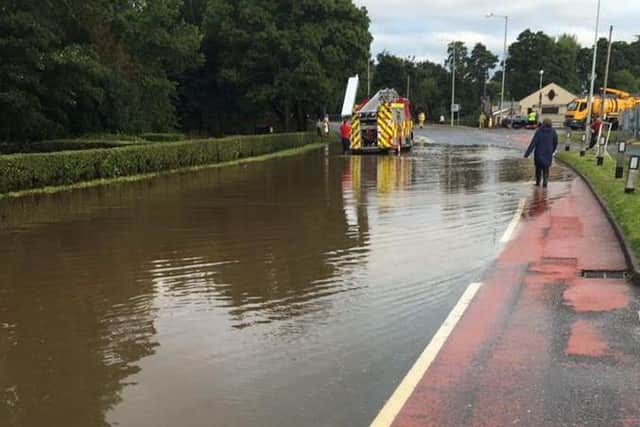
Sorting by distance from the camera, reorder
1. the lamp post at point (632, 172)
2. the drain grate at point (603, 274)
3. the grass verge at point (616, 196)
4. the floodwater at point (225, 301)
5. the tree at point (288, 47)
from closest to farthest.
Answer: the floodwater at point (225, 301) < the drain grate at point (603, 274) < the grass verge at point (616, 196) < the lamp post at point (632, 172) < the tree at point (288, 47)

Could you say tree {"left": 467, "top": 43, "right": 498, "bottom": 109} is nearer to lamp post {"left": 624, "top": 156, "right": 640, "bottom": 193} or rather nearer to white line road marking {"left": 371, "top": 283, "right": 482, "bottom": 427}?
lamp post {"left": 624, "top": 156, "right": 640, "bottom": 193}

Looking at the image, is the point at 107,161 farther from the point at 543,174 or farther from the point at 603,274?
the point at 603,274

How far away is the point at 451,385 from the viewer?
178 inches

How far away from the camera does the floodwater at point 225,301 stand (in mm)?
4406

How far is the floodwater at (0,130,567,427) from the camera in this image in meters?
4.41

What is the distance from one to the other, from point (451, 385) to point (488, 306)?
2.01m

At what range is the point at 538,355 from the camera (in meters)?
5.07

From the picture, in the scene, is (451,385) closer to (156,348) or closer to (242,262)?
(156,348)

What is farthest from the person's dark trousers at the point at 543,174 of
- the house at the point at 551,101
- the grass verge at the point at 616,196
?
the house at the point at 551,101

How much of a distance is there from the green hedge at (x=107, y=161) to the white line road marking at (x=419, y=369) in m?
11.7

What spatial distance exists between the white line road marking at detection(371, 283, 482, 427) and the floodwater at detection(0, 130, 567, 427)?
7 centimetres

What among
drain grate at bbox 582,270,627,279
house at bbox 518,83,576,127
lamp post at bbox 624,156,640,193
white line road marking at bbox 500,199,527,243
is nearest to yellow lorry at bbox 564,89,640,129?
house at bbox 518,83,576,127

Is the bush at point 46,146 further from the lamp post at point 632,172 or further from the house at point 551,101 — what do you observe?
the house at point 551,101

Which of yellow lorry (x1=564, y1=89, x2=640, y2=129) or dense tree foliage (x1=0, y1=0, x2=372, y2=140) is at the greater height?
dense tree foliage (x1=0, y1=0, x2=372, y2=140)
